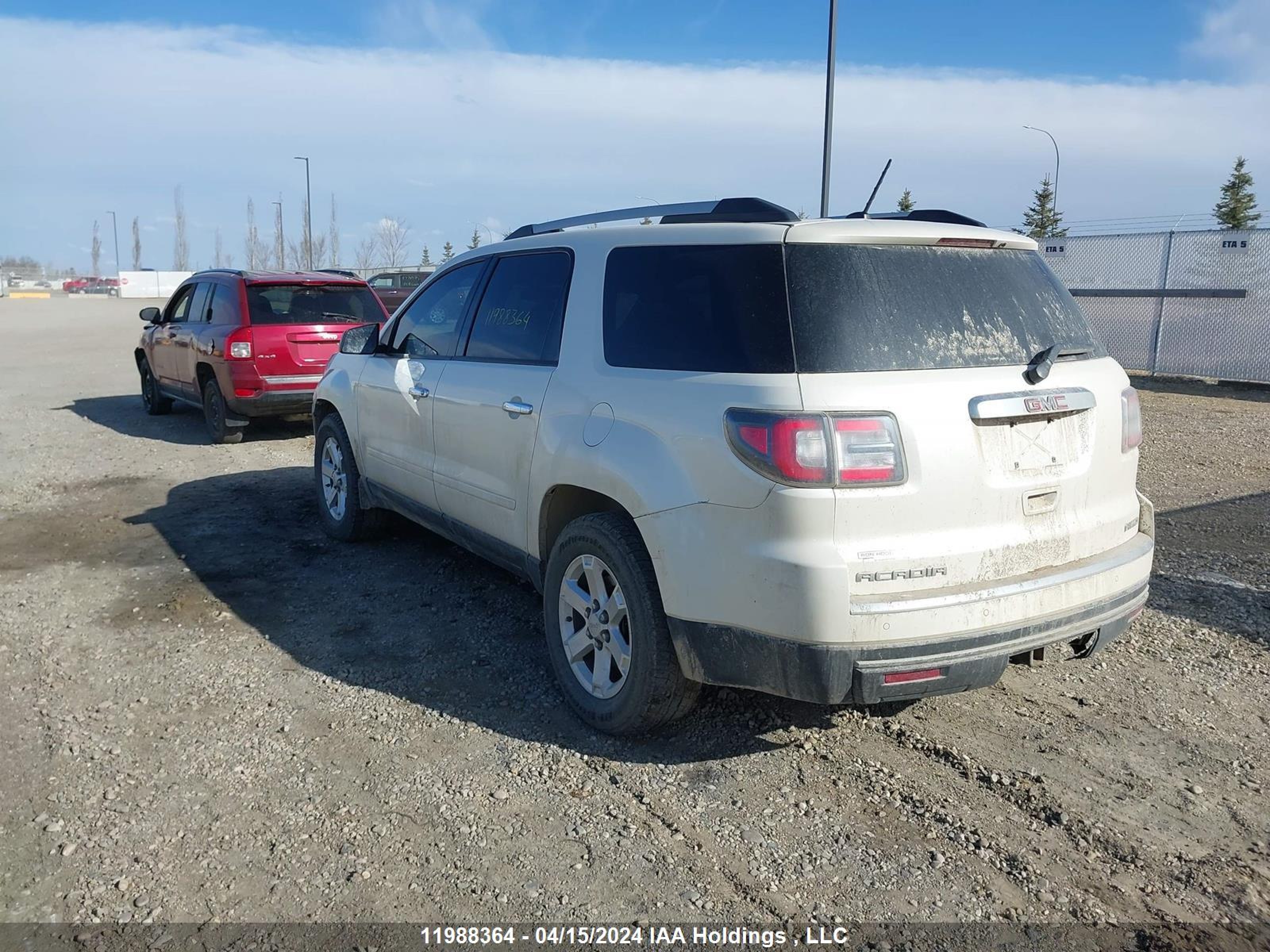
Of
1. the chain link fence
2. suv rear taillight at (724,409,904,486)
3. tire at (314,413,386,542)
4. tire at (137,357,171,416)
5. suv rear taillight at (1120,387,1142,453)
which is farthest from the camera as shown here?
the chain link fence

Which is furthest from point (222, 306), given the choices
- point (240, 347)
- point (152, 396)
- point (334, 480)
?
point (334, 480)

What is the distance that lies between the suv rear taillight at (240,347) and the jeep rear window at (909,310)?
7.93 metres

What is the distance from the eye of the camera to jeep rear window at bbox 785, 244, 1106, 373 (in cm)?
325

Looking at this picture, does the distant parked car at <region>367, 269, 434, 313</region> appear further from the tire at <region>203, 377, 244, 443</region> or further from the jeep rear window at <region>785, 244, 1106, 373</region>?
the jeep rear window at <region>785, 244, 1106, 373</region>

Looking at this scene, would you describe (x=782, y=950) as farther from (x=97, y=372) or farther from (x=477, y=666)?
(x=97, y=372)

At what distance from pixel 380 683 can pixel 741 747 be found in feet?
5.30

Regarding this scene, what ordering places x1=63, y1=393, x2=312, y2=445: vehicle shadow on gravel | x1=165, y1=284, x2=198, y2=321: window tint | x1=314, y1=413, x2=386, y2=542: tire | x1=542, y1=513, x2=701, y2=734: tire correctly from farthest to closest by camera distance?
x1=165, y1=284, x2=198, y2=321: window tint
x1=63, y1=393, x2=312, y2=445: vehicle shadow on gravel
x1=314, y1=413, x2=386, y2=542: tire
x1=542, y1=513, x2=701, y2=734: tire

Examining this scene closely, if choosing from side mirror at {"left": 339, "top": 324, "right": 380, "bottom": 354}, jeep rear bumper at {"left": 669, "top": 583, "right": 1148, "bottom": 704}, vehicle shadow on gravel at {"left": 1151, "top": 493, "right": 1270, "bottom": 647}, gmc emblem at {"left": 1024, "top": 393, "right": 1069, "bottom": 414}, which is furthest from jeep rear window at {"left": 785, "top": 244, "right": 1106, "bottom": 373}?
side mirror at {"left": 339, "top": 324, "right": 380, "bottom": 354}

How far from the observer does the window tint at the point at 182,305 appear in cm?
1165

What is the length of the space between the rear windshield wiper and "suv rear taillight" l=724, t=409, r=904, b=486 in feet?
2.06

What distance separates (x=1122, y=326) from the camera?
55.7 feet

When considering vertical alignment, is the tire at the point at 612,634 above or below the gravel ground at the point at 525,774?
above

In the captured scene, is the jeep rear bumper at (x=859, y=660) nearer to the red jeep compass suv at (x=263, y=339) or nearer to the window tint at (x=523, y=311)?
the window tint at (x=523, y=311)

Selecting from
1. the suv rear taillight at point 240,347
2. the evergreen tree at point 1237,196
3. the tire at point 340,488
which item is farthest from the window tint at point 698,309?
the evergreen tree at point 1237,196
